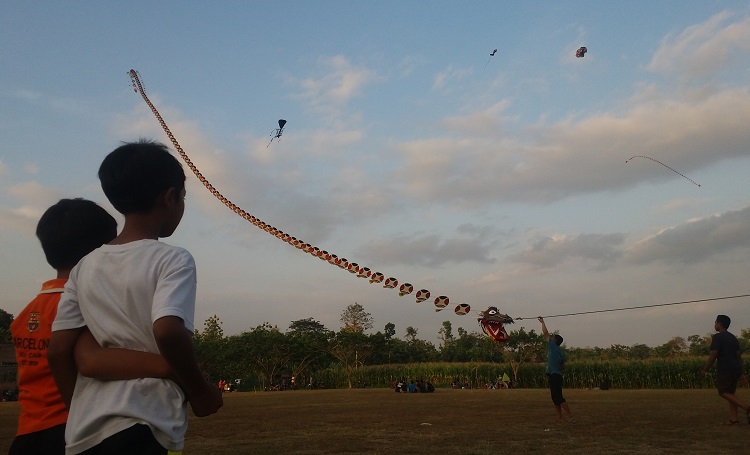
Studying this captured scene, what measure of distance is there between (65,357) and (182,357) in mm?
478

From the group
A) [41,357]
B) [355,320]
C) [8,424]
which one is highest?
[355,320]

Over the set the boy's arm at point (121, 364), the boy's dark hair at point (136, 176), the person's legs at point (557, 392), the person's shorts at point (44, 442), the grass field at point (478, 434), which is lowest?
the grass field at point (478, 434)

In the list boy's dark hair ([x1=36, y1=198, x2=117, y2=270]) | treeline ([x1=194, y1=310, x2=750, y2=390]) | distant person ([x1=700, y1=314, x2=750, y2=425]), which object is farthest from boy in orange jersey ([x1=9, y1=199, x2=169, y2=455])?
treeline ([x1=194, y1=310, x2=750, y2=390])

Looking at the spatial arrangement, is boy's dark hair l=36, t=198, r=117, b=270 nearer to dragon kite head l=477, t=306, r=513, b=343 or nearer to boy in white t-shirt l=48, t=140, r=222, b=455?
boy in white t-shirt l=48, t=140, r=222, b=455

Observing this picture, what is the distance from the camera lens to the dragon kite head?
1326 cm

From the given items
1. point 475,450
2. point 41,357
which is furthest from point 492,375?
point 41,357

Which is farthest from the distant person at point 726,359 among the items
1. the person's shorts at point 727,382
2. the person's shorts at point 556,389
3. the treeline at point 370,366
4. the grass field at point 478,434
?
the treeline at point 370,366

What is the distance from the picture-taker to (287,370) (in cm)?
5316

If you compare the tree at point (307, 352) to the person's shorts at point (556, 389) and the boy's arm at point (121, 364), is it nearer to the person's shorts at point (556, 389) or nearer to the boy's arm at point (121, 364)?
the person's shorts at point (556, 389)

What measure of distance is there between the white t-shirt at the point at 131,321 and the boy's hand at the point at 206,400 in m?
0.03

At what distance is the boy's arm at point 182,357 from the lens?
1665mm

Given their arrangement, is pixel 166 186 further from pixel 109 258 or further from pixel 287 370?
pixel 287 370

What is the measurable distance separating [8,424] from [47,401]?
514 inches

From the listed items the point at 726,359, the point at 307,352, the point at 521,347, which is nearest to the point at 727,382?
the point at 726,359
